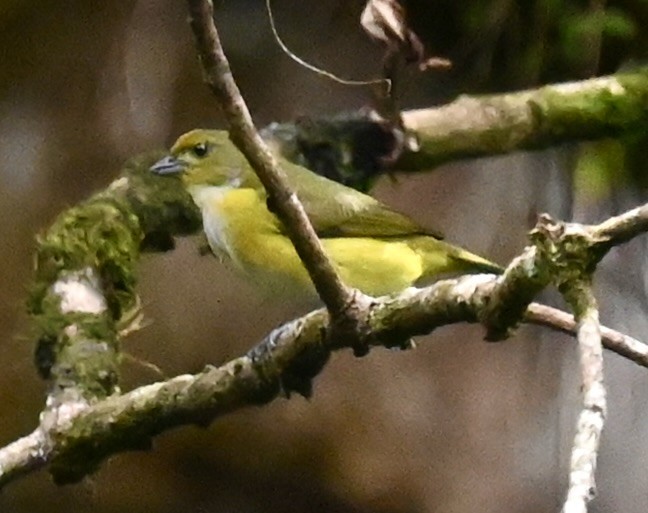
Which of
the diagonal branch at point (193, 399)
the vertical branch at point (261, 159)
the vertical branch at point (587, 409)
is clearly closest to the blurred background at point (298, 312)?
the diagonal branch at point (193, 399)

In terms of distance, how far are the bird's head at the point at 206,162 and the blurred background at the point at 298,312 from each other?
0.70 m

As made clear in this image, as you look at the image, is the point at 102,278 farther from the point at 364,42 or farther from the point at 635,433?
the point at 635,433

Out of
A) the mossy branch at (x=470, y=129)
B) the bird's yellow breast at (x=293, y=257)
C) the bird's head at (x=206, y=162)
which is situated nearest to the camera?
the bird's yellow breast at (x=293, y=257)

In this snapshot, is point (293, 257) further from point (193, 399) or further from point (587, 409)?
Answer: point (587, 409)

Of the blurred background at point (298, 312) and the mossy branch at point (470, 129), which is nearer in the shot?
the mossy branch at point (470, 129)

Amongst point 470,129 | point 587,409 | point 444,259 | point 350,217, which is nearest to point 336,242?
point 350,217

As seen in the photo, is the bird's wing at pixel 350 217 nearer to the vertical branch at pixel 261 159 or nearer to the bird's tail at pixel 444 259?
the bird's tail at pixel 444 259

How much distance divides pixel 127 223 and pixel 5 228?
0.89 m

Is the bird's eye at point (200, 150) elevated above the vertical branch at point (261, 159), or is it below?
above

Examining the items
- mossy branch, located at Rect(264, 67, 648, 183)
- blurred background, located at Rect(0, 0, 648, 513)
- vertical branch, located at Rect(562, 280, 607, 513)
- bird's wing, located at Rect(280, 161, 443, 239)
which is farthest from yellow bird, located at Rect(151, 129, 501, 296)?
blurred background, located at Rect(0, 0, 648, 513)

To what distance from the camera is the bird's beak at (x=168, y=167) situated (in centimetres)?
180

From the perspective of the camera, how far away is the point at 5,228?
2588 millimetres

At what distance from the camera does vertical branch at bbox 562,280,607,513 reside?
2.45 feet

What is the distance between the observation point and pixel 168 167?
1.81 metres
